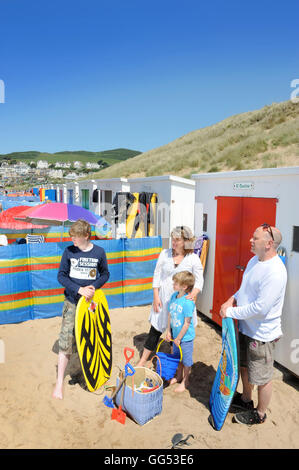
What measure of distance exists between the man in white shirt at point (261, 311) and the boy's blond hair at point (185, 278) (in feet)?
1.62

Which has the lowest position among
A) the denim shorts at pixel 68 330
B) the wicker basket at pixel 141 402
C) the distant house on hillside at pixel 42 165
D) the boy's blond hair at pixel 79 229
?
the wicker basket at pixel 141 402

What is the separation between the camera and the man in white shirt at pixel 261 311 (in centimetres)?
290

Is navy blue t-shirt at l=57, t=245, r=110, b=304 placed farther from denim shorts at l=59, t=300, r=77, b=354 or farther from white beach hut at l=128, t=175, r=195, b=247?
white beach hut at l=128, t=175, r=195, b=247

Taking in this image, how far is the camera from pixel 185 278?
11.7ft

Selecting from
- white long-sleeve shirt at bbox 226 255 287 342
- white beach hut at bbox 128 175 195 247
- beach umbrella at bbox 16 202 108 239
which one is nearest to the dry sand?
white long-sleeve shirt at bbox 226 255 287 342

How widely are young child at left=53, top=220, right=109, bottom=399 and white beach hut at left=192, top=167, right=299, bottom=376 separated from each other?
2419 millimetres

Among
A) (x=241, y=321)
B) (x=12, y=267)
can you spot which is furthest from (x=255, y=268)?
(x=12, y=267)

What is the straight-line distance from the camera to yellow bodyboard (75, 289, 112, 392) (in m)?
3.51

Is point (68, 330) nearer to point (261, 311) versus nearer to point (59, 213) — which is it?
point (261, 311)

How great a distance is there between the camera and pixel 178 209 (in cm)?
892

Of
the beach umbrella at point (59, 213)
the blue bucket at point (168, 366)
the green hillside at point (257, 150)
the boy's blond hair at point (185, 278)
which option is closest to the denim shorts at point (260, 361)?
the boy's blond hair at point (185, 278)

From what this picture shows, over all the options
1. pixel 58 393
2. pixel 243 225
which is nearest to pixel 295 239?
pixel 243 225

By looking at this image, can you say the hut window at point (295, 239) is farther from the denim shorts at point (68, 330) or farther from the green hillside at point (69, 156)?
the green hillside at point (69, 156)
